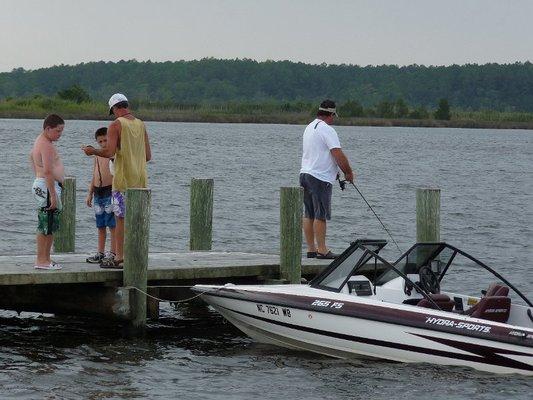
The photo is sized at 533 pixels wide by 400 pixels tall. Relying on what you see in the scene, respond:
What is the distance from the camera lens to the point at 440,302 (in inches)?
520

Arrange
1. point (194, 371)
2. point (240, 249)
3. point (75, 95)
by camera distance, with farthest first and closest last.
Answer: point (75, 95) → point (240, 249) → point (194, 371)

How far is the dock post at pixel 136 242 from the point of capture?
13847 millimetres

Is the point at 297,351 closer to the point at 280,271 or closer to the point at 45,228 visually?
the point at 280,271

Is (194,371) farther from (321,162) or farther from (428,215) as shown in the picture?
(428,215)

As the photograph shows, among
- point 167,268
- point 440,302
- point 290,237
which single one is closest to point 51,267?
point 167,268

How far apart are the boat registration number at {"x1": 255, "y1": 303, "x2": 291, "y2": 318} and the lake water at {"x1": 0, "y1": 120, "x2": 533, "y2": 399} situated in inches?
20.4

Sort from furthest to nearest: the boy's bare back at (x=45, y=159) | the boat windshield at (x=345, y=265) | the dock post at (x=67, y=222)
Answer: the dock post at (x=67, y=222)
the boy's bare back at (x=45, y=159)
the boat windshield at (x=345, y=265)

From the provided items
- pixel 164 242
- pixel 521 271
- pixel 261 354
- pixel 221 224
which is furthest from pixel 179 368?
pixel 221 224

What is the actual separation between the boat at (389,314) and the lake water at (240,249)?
208 millimetres

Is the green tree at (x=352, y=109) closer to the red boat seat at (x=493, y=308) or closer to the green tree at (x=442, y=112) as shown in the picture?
the green tree at (x=442, y=112)

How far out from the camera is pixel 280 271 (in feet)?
50.1

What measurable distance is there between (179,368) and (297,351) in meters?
1.31

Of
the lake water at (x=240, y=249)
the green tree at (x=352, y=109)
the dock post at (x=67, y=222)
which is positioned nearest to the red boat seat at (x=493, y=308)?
the lake water at (x=240, y=249)

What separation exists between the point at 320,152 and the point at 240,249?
997cm
